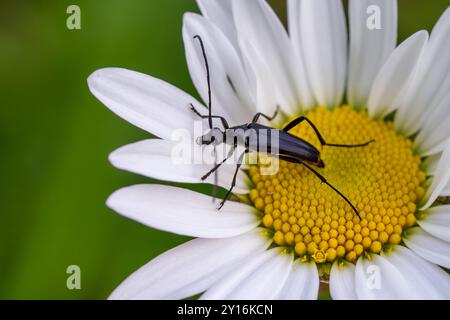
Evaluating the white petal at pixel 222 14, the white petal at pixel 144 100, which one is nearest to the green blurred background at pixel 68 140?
the white petal at pixel 222 14

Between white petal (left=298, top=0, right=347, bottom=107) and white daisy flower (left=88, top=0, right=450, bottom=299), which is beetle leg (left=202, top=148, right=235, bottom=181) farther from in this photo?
white petal (left=298, top=0, right=347, bottom=107)

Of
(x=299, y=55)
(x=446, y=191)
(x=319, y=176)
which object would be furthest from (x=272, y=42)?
(x=446, y=191)

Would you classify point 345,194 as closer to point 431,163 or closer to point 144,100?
point 431,163

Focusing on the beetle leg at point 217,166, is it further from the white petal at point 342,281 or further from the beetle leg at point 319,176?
the white petal at point 342,281

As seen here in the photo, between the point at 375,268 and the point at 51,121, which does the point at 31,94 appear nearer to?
the point at 51,121

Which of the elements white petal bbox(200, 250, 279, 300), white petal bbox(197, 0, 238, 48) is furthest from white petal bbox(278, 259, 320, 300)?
white petal bbox(197, 0, 238, 48)
